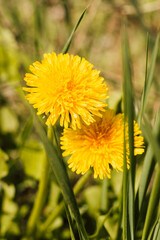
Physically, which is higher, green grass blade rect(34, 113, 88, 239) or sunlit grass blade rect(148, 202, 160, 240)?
green grass blade rect(34, 113, 88, 239)

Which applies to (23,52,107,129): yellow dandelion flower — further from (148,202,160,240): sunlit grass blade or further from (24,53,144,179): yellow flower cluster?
(148,202,160,240): sunlit grass blade

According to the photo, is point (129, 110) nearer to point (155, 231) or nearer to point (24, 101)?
point (155, 231)

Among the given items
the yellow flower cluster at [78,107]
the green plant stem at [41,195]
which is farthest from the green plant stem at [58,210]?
the yellow flower cluster at [78,107]

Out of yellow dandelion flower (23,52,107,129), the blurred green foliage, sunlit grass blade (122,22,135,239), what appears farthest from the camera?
the blurred green foliage

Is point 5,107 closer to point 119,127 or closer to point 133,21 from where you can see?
point 119,127

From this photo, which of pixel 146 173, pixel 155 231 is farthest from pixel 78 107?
pixel 155 231

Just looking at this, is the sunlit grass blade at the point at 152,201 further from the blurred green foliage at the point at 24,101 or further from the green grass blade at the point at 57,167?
the green grass blade at the point at 57,167

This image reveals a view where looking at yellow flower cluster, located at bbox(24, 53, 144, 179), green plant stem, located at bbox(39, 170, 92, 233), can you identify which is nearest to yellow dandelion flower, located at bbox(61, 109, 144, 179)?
yellow flower cluster, located at bbox(24, 53, 144, 179)

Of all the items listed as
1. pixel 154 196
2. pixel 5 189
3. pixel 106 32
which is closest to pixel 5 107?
pixel 5 189
